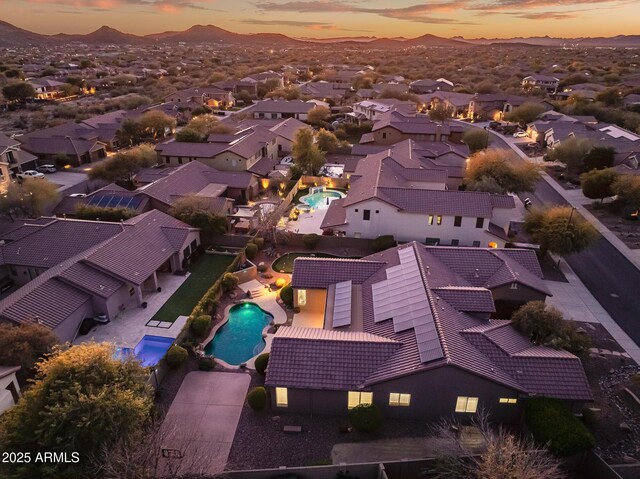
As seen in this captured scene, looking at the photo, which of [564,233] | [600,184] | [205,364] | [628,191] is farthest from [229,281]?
[600,184]

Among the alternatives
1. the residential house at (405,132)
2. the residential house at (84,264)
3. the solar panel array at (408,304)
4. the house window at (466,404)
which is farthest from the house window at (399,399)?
the residential house at (405,132)

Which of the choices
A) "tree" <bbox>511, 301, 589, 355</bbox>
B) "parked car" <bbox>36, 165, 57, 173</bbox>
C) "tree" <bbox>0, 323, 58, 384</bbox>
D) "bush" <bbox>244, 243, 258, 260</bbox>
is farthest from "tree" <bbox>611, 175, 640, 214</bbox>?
"parked car" <bbox>36, 165, 57, 173</bbox>

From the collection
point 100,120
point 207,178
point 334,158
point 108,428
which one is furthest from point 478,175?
point 100,120

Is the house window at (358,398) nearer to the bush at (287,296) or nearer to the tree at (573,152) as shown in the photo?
the bush at (287,296)

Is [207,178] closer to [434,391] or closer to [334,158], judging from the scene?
[334,158]

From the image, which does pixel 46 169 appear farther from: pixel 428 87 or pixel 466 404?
pixel 428 87

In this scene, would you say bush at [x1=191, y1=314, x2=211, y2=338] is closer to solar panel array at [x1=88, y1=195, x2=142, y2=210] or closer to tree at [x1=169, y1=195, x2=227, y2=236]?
tree at [x1=169, y1=195, x2=227, y2=236]
